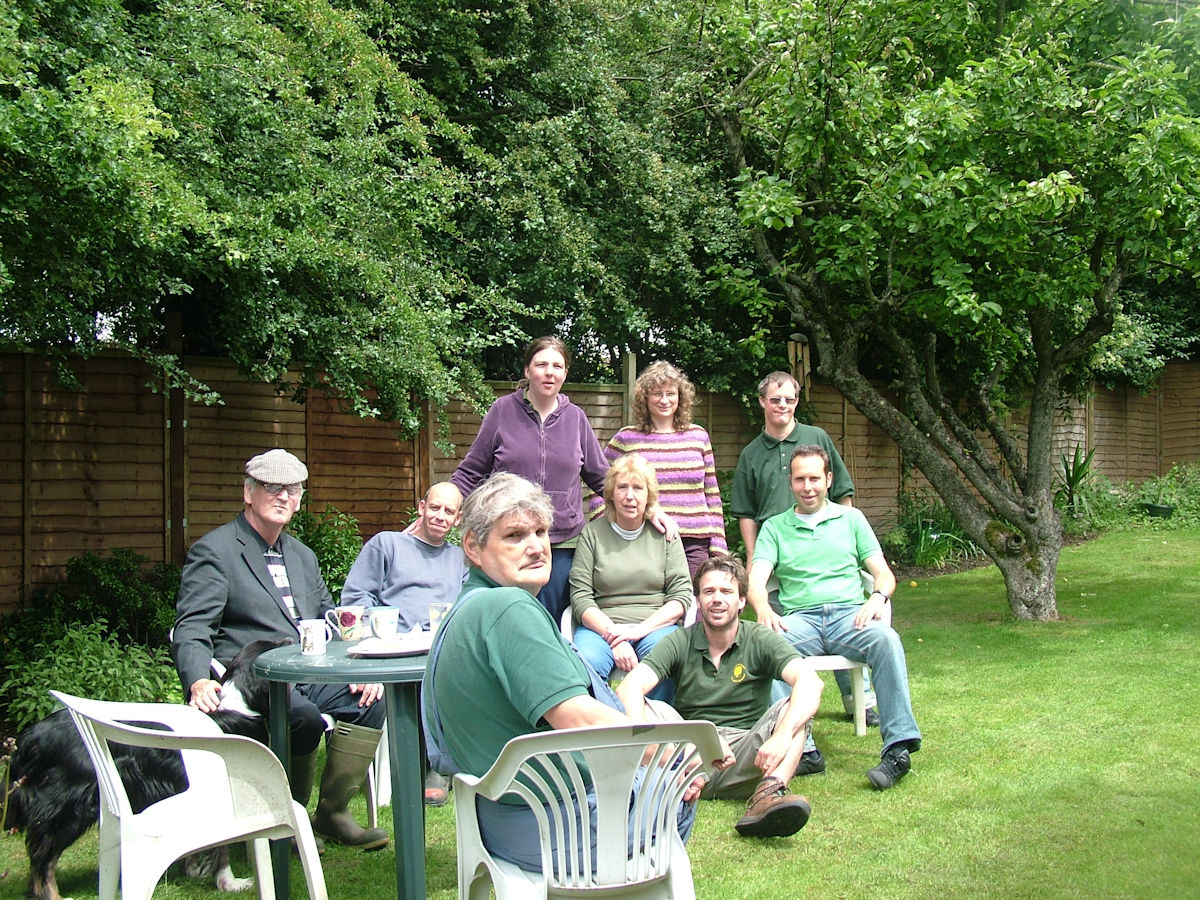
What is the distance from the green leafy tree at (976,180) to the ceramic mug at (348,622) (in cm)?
467

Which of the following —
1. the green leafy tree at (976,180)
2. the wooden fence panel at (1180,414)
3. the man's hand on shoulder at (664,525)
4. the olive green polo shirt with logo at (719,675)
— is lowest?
the olive green polo shirt with logo at (719,675)

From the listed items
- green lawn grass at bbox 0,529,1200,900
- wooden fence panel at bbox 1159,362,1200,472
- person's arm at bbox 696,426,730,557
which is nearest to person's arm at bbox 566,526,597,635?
person's arm at bbox 696,426,730,557

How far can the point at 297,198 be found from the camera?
5.61 m

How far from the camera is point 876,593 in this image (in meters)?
4.54

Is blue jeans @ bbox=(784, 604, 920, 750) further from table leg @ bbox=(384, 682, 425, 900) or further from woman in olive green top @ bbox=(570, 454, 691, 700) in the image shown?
table leg @ bbox=(384, 682, 425, 900)

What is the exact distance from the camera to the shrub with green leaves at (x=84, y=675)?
5090 millimetres

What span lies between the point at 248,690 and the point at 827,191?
227 inches

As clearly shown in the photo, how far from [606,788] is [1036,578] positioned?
6.34 m

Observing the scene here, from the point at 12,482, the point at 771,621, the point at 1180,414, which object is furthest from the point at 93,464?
the point at 1180,414

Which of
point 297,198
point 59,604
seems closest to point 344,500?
point 59,604

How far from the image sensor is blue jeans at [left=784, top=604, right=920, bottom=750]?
163 inches

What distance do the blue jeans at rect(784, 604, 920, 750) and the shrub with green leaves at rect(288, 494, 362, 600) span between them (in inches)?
135

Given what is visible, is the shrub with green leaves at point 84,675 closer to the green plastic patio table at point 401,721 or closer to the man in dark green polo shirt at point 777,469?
the green plastic patio table at point 401,721

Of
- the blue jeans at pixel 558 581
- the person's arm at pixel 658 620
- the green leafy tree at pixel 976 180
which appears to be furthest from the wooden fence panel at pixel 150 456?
the person's arm at pixel 658 620
